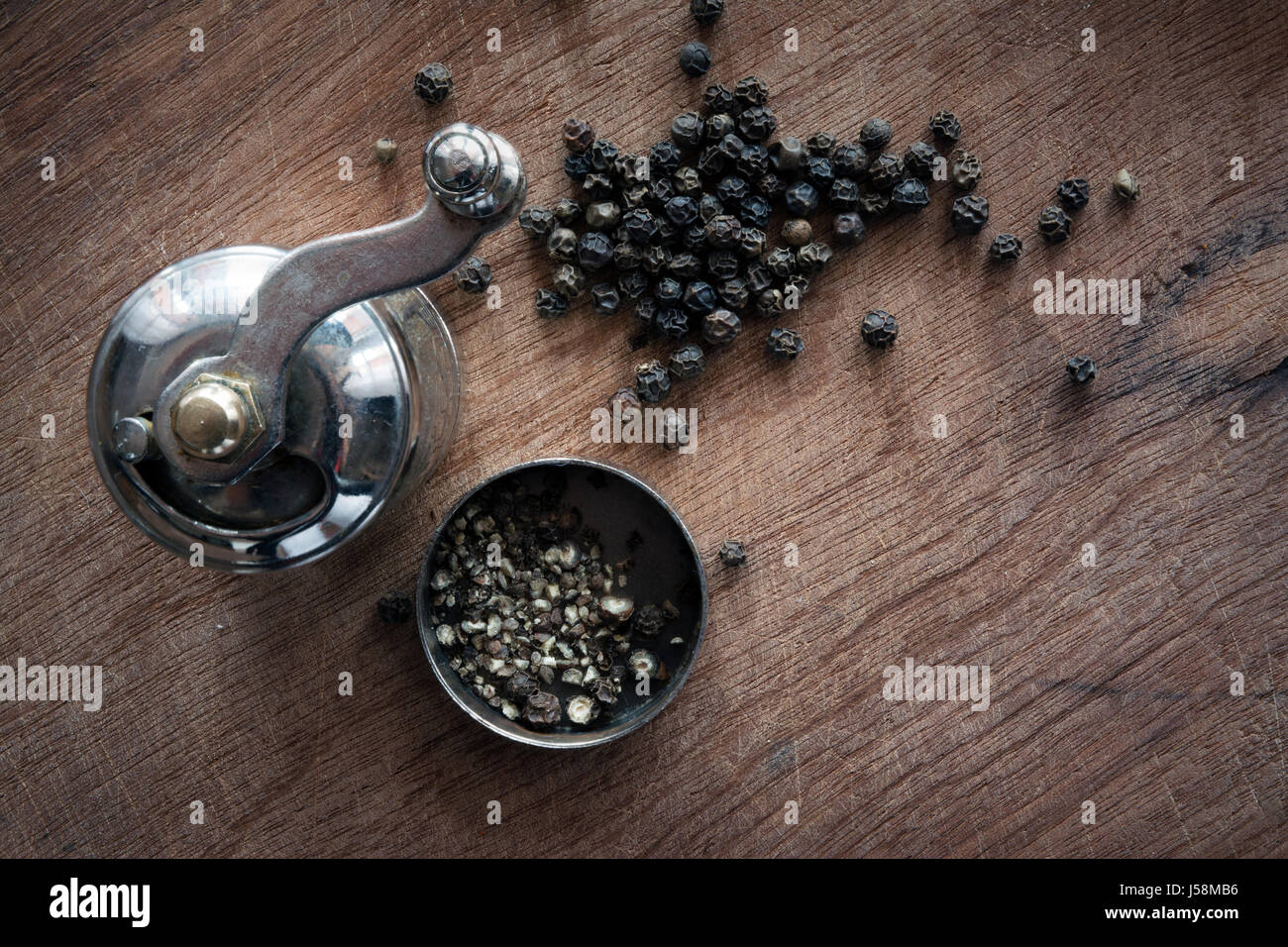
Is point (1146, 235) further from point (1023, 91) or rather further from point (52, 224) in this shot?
point (52, 224)

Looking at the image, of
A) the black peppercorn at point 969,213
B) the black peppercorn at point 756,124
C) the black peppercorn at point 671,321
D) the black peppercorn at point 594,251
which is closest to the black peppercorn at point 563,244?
the black peppercorn at point 594,251

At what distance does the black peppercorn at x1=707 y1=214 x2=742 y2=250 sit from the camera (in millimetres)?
1236

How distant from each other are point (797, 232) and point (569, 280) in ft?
0.96

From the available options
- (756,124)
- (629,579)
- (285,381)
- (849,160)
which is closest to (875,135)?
(849,160)

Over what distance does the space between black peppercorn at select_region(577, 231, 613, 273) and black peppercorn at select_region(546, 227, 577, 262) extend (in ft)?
0.04

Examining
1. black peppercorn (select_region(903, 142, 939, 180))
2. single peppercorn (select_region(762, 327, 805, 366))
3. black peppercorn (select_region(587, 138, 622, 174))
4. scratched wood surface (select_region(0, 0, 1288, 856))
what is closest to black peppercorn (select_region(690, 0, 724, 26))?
scratched wood surface (select_region(0, 0, 1288, 856))

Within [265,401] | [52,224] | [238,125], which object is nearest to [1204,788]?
[265,401]

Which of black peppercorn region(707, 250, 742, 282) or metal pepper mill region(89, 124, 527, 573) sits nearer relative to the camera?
Result: metal pepper mill region(89, 124, 527, 573)

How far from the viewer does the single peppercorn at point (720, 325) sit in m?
1.25

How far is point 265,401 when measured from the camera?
3.07 feet

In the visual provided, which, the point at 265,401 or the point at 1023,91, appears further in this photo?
the point at 1023,91

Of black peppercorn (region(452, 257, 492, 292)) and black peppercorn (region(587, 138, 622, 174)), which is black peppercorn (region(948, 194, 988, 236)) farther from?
black peppercorn (region(452, 257, 492, 292))

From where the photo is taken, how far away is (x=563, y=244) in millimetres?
1264
